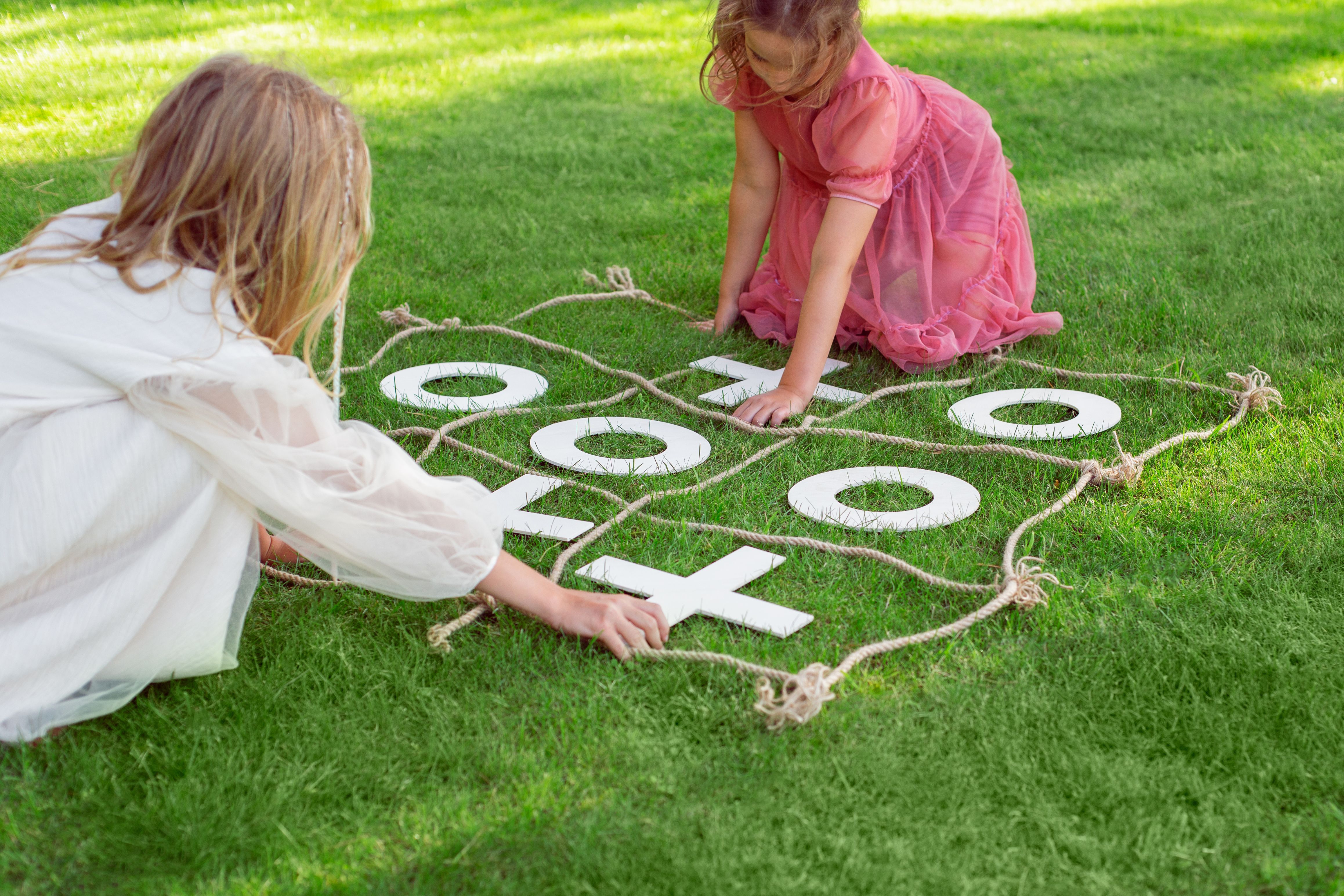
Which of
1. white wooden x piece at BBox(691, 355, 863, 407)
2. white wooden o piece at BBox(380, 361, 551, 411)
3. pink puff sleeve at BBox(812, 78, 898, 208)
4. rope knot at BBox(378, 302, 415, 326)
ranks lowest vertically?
white wooden x piece at BBox(691, 355, 863, 407)

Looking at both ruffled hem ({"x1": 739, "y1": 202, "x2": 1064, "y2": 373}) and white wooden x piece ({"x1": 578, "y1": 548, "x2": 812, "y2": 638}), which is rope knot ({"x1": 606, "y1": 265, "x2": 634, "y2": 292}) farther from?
white wooden x piece ({"x1": 578, "y1": 548, "x2": 812, "y2": 638})

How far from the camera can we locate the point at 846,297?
270 centimetres

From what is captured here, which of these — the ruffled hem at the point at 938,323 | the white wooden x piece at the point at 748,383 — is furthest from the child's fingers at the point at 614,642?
the ruffled hem at the point at 938,323

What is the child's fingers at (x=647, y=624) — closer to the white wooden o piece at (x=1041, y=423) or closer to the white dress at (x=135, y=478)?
the white dress at (x=135, y=478)

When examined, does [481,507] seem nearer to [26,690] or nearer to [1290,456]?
[26,690]

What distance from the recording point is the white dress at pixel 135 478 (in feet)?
4.59

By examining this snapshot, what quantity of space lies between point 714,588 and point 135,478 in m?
0.85

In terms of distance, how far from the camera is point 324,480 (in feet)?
4.87

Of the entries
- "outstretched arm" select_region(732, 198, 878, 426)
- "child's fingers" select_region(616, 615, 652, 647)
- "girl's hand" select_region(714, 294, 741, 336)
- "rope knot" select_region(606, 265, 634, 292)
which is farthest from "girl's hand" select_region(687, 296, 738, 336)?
"child's fingers" select_region(616, 615, 652, 647)

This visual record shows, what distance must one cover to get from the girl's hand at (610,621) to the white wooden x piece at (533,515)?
0.98 ft

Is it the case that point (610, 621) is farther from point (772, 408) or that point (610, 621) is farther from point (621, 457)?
point (772, 408)

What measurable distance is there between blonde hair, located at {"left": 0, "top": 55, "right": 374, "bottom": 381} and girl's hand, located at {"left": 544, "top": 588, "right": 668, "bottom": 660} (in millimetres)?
502

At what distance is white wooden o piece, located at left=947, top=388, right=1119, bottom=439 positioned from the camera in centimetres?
233

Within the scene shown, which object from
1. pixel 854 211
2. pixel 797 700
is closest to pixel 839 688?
pixel 797 700
